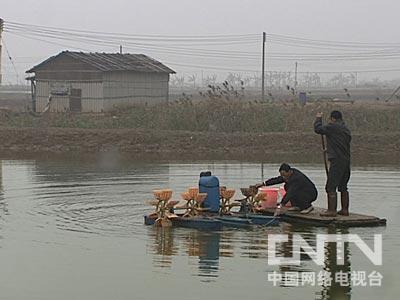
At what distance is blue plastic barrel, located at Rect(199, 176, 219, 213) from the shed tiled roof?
2981 cm

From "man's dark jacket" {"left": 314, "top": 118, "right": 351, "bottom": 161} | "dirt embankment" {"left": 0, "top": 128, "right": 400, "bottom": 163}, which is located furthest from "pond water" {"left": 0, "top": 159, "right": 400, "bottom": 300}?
"dirt embankment" {"left": 0, "top": 128, "right": 400, "bottom": 163}

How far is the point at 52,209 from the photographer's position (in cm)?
1561

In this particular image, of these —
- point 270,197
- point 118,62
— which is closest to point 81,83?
point 118,62

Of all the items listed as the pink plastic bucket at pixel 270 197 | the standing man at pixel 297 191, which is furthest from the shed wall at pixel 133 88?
the standing man at pixel 297 191

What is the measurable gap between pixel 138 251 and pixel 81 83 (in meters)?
32.8

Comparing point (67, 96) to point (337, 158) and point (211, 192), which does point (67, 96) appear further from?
point (337, 158)

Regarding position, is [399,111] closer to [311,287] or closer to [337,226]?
[337,226]

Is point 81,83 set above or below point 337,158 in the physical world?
above

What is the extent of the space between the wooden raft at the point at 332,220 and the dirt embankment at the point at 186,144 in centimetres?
1361

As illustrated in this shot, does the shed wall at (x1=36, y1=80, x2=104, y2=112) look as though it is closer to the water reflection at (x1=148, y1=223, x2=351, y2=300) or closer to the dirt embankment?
the dirt embankment

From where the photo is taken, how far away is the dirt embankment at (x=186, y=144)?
2892 centimetres

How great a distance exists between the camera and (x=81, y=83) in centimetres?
4375

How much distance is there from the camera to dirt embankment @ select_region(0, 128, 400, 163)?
28.9m

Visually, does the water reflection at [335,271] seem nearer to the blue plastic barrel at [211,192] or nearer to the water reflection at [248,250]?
the water reflection at [248,250]
